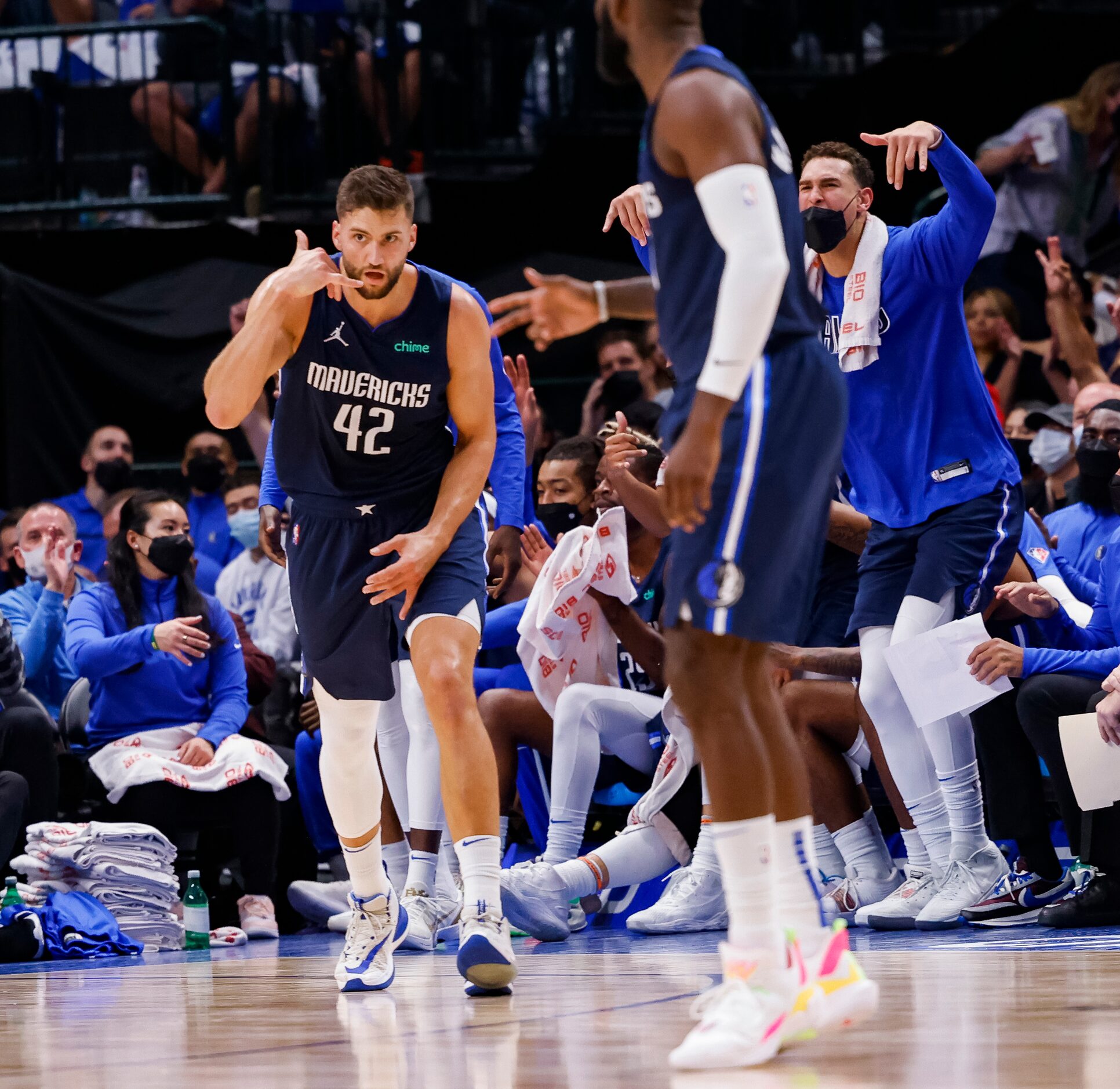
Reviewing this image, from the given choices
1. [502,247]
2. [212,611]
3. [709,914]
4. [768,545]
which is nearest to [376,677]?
[768,545]

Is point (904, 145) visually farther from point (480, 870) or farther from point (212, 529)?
point (212, 529)

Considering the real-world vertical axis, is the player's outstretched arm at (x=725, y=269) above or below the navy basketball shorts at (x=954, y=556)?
above

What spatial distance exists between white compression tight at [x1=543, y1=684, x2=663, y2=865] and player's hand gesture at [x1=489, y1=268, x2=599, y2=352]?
2.54 m

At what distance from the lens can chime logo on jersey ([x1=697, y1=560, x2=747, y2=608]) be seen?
2.38 m

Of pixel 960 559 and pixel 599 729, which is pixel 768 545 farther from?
pixel 599 729

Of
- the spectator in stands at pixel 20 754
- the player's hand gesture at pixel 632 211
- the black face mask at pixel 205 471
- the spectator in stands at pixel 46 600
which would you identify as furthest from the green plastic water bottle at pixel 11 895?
the player's hand gesture at pixel 632 211

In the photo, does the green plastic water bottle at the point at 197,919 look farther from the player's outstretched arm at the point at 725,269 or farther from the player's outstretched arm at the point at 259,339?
the player's outstretched arm at the point at 725,269

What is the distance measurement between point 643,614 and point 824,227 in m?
1.59

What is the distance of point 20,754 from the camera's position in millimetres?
5617

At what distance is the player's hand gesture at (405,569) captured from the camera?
11.3 feet

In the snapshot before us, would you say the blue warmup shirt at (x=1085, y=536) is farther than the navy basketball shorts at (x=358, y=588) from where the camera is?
Yes

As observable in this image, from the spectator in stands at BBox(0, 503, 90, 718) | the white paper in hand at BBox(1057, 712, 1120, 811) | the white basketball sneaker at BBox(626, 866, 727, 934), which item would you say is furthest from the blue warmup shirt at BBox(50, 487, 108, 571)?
the white paper in hand at BBox(1057, 712, 1120, 811)

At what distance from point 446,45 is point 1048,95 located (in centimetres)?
338

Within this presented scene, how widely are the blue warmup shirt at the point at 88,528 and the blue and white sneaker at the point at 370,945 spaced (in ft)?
14.8
